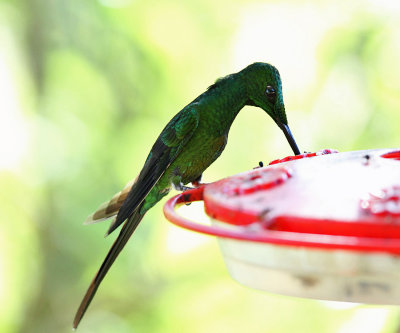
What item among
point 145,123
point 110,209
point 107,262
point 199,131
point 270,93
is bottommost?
point 107,262

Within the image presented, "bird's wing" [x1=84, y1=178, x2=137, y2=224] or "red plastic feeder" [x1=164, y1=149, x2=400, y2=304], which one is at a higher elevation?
"bird's wing" [x1=84, y1=178, x2=137, y2=224]

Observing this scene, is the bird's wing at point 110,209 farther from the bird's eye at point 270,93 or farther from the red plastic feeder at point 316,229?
the red plastic feeder at point 316,229

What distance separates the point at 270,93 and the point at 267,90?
0.03 metres

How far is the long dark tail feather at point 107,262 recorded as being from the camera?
3.18 metres

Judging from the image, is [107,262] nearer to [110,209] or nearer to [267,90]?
[110,209]

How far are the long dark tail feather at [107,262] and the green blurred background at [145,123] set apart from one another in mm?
2606

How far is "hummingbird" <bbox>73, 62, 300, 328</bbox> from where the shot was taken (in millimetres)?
3051

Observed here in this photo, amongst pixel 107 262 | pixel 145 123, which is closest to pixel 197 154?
pixel 107 262

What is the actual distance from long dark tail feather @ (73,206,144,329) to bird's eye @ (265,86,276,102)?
98 centimetres

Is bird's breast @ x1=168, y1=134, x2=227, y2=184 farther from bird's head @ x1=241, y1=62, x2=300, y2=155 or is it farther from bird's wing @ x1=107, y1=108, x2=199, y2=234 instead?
bird's head @ x1=241, y1=62, x2=300, y2=155

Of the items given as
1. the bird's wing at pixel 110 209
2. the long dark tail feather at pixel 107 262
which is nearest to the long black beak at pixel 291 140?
the bird's wing at pixel 110 209

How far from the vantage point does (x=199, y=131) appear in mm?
3154

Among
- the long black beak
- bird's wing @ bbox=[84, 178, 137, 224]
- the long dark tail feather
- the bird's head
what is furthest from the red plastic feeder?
the long dark tail feather

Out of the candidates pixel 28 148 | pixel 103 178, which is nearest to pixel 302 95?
pixel 103 178
